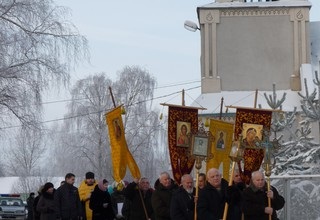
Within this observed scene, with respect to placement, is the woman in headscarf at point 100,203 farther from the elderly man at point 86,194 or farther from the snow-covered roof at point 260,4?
the snow-covered roof at point 260,4

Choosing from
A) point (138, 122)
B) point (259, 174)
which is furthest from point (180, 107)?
point (138, 122)

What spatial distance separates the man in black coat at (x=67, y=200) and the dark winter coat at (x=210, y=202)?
561 centimetres

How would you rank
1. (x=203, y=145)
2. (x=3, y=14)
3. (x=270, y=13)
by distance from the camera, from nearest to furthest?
(x=203, y=145)
(x=3, y=14)
(x=270, y=13)

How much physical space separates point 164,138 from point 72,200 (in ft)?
126

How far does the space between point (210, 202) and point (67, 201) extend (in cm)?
586

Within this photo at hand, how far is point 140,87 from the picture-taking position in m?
55.9

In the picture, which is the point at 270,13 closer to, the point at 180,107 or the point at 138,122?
the point at 138,122

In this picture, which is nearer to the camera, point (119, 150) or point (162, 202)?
point (162, 202)

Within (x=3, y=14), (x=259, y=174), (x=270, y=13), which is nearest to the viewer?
(x=259, y=174)

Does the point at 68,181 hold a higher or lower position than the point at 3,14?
lower

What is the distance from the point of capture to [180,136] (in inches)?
692

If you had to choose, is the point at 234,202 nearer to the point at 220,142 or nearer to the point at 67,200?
the point at 67,200

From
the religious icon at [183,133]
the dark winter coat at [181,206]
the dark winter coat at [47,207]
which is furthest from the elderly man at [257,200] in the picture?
the dark winter coat at [47,207]

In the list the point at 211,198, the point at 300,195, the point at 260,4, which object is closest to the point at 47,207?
the point at 300,195
